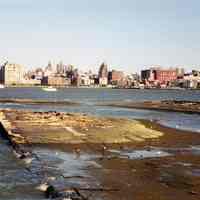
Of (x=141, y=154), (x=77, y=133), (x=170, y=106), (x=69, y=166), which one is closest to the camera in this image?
(x=69, y=166)

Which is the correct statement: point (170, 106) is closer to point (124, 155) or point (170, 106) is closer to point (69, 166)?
point (124, 155)

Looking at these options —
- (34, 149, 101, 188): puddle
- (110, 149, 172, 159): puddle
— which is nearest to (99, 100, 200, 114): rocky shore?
(110, 149, 172, 159): puddle

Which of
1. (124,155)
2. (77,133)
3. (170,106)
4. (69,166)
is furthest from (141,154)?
(170,106)

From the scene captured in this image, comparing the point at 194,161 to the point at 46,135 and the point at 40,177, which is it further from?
the point at 46,135

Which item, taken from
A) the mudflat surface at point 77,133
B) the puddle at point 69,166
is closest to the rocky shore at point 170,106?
A: the mudflat surface at point 77,133

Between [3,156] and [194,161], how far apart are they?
31.6 feet

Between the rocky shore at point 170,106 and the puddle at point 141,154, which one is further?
the rocky shore at point 170,106

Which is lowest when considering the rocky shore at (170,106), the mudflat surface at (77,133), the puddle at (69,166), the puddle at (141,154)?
the rocky shore at (170,106)

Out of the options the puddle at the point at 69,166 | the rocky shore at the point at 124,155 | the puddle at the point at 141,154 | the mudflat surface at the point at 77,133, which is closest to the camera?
the rocky shore at the point at 124,155

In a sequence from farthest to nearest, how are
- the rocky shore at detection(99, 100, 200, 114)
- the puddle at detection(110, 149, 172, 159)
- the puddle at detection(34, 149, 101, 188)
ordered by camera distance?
the rocky shore at detection(99, 100, 200, 114)
the puddle at detection(110, 149, 172, 159)
the puddle at detection(34, 149, 101, 188)

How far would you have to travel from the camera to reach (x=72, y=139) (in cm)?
3350

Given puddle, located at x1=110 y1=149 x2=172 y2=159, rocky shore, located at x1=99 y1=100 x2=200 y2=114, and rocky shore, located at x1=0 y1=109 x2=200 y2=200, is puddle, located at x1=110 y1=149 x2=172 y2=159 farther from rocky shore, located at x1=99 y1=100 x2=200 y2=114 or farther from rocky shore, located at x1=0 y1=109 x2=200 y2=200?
rocky shore, located at x1=99 y1=100 x2=200 y2=114

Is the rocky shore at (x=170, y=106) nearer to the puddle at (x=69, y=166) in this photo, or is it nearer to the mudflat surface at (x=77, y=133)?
the mudflat surface at (x=77, y=133)

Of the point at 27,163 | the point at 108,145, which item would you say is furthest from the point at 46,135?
the point at 27,163
